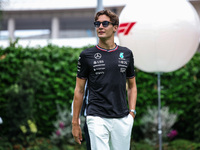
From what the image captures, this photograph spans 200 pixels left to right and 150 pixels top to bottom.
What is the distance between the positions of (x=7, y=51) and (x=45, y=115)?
5.57ft

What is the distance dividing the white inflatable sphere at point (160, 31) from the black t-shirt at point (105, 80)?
1.75 m

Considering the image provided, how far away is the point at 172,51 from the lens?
4.65m

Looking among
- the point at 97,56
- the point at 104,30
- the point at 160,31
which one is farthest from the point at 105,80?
the point at 160,31

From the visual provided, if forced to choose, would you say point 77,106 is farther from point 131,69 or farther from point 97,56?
point 131,69

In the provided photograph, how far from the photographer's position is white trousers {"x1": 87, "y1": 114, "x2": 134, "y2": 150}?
9.06 ft

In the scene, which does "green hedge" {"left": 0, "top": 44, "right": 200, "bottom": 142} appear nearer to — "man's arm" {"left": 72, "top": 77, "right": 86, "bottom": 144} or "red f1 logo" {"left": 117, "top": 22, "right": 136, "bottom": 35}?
"red f1 logo" {"left": 117, "top": 22, "right": 136, "bottom": 35}

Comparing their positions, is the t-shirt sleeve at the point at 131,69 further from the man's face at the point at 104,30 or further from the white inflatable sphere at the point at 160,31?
the white inflatable sphere at the point at 160,31

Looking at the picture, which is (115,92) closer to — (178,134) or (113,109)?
(113,109)

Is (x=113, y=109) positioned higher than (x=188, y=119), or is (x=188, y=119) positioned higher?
(x=113, y=109)

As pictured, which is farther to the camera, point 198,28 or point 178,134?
point 178,134

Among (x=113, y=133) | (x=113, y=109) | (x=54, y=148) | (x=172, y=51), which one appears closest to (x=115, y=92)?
(x=113, y=109)

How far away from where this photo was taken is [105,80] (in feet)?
9.26

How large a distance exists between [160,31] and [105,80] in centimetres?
199

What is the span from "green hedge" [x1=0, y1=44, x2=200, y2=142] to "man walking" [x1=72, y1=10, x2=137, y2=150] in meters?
3.88
